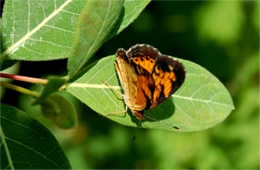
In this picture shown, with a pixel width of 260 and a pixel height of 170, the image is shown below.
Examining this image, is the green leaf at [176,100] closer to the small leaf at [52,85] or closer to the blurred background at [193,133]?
the small leaf at [52,85]

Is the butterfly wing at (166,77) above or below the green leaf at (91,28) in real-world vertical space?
below

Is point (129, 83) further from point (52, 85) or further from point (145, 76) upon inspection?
point (52, 85)

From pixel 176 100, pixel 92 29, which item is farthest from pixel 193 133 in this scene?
pixel 92 29

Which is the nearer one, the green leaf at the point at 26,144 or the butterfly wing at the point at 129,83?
the green leaf at the point at 26,144

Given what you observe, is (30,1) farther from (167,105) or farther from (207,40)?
(207,40)

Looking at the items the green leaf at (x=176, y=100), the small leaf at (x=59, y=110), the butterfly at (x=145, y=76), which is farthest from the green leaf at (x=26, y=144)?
the butterfly at (x=145, y=76)

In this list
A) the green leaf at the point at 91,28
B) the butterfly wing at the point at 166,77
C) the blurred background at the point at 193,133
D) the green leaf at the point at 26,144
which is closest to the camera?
the green leaf at the point at 91,28

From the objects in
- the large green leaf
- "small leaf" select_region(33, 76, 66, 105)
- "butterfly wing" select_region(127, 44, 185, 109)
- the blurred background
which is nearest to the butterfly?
"butterfly wing" select_region(127, 44, 185, 109)
